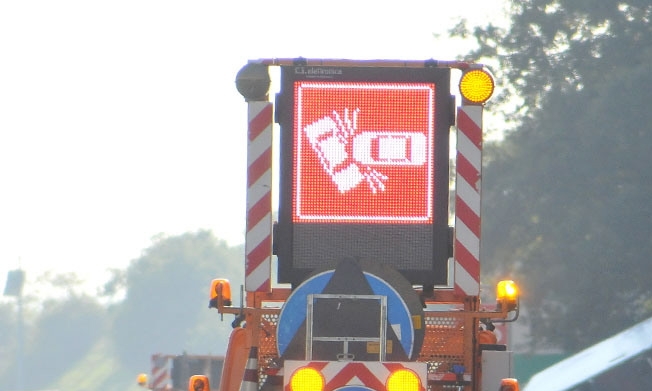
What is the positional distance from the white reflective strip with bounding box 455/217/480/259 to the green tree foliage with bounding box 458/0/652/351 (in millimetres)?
34069

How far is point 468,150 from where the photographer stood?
297 inches

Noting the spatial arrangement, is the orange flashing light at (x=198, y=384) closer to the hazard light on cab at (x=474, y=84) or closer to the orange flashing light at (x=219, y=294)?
the orange flashing light at (x=219, y=294)

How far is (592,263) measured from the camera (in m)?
41.9

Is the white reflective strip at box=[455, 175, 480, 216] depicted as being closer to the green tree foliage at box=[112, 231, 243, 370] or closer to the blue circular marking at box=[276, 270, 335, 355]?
the blue circular marking at box=[276, 270, 335, 355]

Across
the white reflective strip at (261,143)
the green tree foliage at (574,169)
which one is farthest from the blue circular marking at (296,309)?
the green tree foliage at (574,169)

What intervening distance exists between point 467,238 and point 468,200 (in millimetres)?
183

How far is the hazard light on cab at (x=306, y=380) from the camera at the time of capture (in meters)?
6.26

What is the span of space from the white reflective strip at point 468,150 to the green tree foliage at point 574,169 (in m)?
34.0

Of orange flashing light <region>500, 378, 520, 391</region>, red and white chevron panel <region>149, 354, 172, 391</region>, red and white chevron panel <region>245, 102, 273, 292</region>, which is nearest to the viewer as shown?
orange flashing light <region>500, 378, 520, 391</region>

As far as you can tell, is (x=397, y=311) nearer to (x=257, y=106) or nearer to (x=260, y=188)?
(x=260, y=188)

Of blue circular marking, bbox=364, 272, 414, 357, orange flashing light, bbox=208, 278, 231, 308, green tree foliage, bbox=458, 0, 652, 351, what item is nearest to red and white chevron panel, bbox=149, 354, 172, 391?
green tree foliage, bbox=458, 0, 652, 351

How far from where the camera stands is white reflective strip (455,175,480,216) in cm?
752

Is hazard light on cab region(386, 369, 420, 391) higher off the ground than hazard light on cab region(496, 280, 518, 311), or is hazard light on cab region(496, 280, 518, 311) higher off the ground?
hazard light on cab region(496, 280, 518, 311)

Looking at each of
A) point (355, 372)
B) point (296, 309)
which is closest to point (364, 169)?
point (296, 309)
